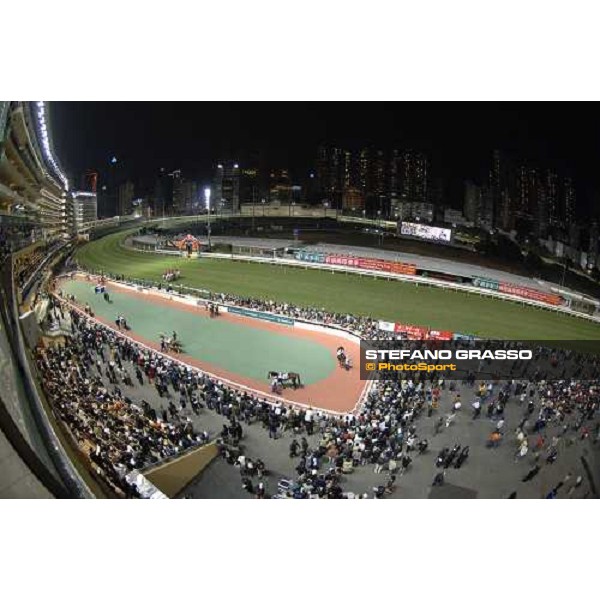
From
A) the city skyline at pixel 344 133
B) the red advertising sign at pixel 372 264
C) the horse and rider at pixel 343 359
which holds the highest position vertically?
the city skyline at pixel 344 133

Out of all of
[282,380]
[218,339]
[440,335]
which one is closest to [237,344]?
[218,339]

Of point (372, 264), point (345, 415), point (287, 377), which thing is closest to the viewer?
point (287, 377)

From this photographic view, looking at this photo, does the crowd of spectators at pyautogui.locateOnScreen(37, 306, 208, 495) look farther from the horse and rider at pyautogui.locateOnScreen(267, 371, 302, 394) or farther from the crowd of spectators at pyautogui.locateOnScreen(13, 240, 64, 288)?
the horse and rider at pyautogui.locateOnScreen(267, 371, 302, 394)

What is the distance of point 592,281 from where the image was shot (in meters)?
8.68

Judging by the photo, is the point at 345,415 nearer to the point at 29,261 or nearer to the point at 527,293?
the point at 527,293

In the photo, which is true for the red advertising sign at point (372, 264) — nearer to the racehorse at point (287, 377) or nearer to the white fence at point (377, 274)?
the white fence at point (377, 274)

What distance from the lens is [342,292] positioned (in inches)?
402

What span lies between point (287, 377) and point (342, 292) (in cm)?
194

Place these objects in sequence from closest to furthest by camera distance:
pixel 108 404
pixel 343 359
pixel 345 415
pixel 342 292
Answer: pixel 108 404, pixel 343 359, pixel 345 415, pixel 342 292

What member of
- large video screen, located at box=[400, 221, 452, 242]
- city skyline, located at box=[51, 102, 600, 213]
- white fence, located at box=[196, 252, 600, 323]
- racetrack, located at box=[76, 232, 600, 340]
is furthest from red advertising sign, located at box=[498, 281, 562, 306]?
city skyline, located at box=[51, 102, 600, 213]

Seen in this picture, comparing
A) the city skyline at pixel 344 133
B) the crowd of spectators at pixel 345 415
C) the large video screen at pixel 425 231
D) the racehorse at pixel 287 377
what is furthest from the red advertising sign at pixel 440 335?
the racehorse at pixel 287 377

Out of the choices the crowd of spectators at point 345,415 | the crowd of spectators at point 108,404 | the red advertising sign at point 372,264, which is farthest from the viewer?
the red advertising sign at point 372,264

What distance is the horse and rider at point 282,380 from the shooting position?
9.32 meters

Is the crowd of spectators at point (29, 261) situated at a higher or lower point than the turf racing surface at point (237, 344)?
higher
